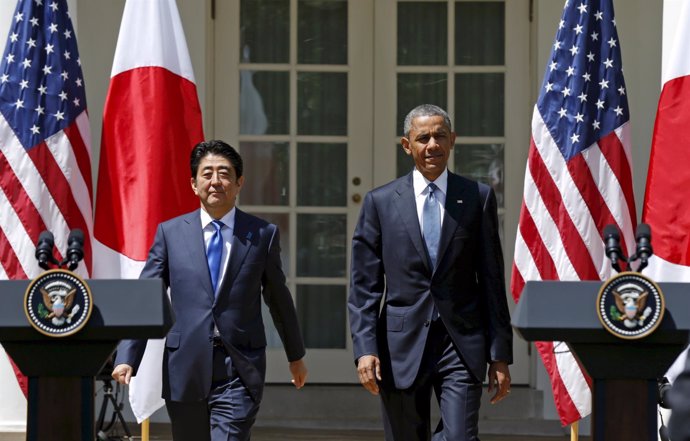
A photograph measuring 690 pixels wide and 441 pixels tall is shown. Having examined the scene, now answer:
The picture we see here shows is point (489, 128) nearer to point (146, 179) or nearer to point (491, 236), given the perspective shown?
point (146, 179)

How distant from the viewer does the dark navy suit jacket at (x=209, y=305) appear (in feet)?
18.0

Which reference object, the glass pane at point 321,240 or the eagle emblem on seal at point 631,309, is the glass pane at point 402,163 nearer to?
the glass pane at point 321,240

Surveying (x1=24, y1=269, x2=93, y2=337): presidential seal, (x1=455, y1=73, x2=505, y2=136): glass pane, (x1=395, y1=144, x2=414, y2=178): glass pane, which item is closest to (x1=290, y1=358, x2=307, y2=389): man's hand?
(x1=24, y1=269, x2=93, y2=337): presidential seal

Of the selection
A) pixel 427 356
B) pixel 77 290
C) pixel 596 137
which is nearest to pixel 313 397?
pixel 596 137

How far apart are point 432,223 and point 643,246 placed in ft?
4.45

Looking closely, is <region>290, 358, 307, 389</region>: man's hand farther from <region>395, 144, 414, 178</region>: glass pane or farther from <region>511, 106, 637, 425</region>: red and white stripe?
<region>395, 144, 414, 178</region>: glass pane

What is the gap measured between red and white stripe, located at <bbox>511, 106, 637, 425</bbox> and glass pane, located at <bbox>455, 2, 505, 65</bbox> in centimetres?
218

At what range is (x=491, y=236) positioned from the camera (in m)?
A: 5.75

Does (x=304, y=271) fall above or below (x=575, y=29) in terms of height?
below

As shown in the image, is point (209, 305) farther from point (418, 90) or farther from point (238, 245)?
point (418, 90)

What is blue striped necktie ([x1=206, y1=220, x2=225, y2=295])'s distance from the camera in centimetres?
565

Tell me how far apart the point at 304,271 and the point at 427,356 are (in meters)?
4.19

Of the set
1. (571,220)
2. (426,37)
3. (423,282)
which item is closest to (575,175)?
(571,220)

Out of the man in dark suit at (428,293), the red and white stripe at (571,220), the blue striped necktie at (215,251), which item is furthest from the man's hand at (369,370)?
the red and white stripe at (571,220)
